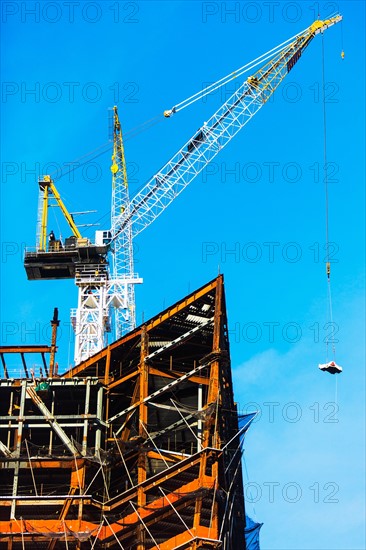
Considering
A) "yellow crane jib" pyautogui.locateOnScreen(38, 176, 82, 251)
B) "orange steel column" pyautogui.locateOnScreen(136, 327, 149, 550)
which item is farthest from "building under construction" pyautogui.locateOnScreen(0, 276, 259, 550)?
"yellow crane jib" pyautogui.locateOnScreen(38, 176, 82, 251)

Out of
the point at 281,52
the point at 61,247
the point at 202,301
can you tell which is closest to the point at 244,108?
the point at 281,52

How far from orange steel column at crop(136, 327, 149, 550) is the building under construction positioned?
9cm

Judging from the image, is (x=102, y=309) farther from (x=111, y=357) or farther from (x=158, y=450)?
(x=158, y=450)

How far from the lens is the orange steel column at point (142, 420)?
85.1 meters

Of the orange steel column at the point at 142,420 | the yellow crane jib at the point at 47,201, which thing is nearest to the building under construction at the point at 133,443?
the orange steel column at the point at 142,420

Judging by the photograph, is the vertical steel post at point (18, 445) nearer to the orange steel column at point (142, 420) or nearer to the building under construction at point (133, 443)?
the building under construction at point (133, 443)

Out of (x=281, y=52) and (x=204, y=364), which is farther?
(x=281, y=52)

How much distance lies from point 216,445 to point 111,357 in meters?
16.3

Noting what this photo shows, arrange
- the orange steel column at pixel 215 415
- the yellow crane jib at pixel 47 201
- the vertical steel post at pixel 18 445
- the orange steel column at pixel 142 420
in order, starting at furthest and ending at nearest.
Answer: the yellow crane jib at pixel 47 201 → the vertical steel post at pixel 18 445 → the orange steel column at pixel 142 420 → the orange steel column at pixel 215 415

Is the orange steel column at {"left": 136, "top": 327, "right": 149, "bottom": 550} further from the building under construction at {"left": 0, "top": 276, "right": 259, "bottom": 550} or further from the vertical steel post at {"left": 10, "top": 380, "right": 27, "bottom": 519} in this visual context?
the vertical steel post at {"left": 10, "top": 380, "right": 27, "bottom": 519}

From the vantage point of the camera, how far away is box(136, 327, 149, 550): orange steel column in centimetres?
8506

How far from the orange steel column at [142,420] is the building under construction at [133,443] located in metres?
0.09

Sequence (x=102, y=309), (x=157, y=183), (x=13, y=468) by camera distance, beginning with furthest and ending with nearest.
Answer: (x=157, y=183), (x=102, y=309), (x=13, y=468)

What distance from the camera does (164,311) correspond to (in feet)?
317
